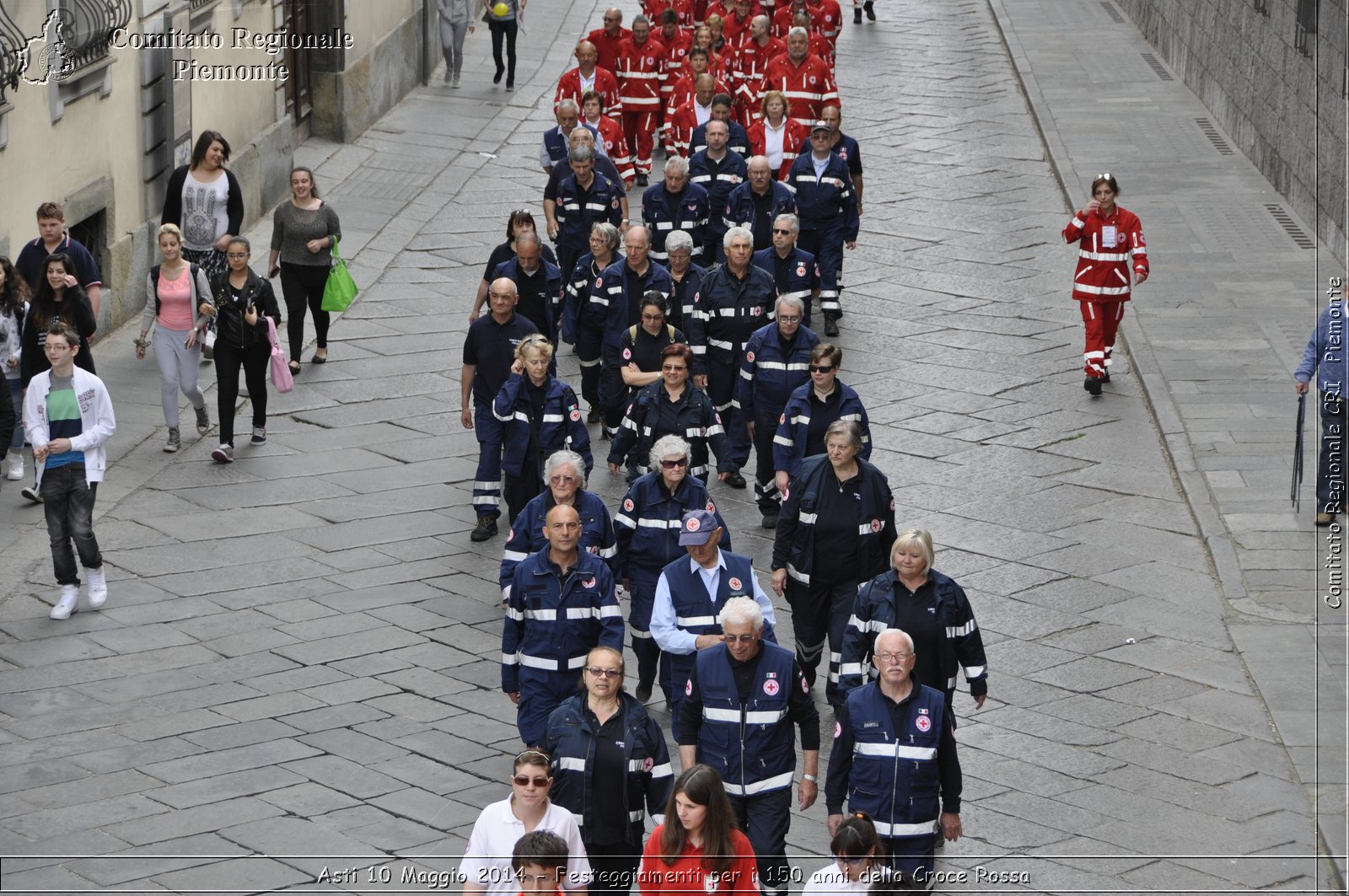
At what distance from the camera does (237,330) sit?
43.4 ft

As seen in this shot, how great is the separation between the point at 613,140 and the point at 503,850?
40.7 feet

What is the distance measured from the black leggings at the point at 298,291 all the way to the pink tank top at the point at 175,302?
1.57 meters

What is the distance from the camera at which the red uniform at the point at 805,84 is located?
1972 centimetres

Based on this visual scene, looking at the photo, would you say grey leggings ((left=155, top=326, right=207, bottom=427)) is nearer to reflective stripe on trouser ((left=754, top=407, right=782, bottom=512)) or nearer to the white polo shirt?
reflective stripe on trouser ((left=754, top=407, right=782, bottom=512))

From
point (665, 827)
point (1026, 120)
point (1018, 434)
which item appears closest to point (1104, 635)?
point (1018, 434)

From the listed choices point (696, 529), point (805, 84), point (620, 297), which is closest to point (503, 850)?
point (696, 529)

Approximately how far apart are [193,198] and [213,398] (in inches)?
60.0

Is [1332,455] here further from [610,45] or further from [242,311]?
[610,45]

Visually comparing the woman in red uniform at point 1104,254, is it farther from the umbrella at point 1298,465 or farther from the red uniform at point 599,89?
the red uniform at point 599,89

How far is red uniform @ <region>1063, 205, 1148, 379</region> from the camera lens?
14.6 meters

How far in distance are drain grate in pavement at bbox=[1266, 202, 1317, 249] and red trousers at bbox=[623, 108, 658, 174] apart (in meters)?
6.38

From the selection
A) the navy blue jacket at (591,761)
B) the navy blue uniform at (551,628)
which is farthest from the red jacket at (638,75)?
the navy blue jacket at (591,761)

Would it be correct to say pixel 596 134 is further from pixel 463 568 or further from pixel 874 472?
pixel 874 472

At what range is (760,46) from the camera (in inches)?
859
